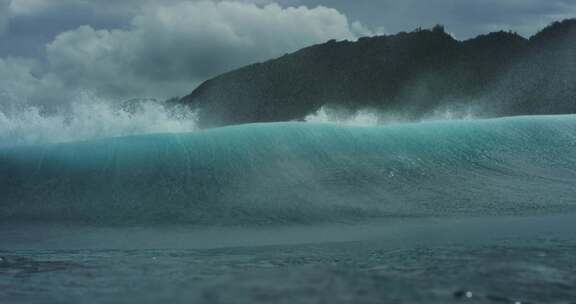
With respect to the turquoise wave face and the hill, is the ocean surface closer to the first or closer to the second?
the turquoise wave face

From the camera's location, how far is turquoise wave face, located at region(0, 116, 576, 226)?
7.67 meters

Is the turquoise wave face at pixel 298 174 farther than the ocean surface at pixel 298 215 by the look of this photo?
Yes

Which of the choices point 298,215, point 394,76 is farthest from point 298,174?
point 394,76

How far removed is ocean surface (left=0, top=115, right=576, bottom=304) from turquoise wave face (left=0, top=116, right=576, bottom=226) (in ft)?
0.12

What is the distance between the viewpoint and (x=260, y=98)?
31344 mm

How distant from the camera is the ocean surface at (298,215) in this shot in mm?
3701

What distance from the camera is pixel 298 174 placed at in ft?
29.1

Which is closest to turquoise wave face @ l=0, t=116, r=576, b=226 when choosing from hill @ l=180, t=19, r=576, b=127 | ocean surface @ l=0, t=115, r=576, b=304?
ocean surface @ l=0, t=115, r=576, b=304

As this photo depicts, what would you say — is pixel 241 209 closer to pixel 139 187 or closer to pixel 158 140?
pixel 139 187

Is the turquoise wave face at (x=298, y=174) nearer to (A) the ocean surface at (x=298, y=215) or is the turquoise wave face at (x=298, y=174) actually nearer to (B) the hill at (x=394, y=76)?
(A) the ocean surface at (x=298, y=215)

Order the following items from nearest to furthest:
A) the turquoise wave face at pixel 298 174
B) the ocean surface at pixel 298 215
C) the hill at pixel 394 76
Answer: the ocean surface at pixel 298 215 → the turquoise wave face at pixel 298 174 → the hill at pixel 394 76

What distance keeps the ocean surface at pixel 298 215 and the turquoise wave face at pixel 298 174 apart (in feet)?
0.12

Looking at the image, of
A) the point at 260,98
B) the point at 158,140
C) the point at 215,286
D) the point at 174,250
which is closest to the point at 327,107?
the point at 260,98

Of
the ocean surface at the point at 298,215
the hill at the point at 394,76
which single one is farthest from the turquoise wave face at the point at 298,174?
the hill at the point at 394,76
